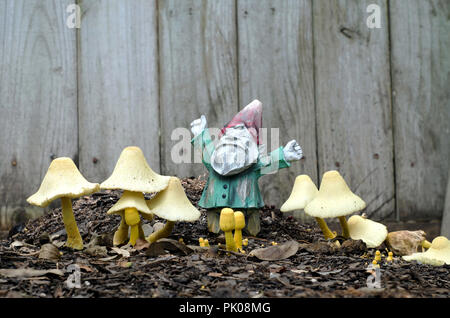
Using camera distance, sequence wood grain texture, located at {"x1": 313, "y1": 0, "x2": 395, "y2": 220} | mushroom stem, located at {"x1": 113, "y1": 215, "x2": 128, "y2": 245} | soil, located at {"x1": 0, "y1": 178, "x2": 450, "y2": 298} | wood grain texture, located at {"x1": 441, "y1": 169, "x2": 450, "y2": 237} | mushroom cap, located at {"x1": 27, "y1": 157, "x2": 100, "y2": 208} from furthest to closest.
→ wood grain texture, located at {"x1": 313, "y1": 0, "x2": 395, "y2": 220}
wood grain texture, located at {"x1": 441, "y1": 169, "x2": 450, "y2": 237}
mushroom stem, located at {"x1": 113, "y1": 215, "x2": 128, "y2": 245}
mushroom cap, located at {"x1": 27, "y1": 157, "x2": 100, "y2": 208}
soil, located at {"x1": 0, "y1": 178, "x2": 450, "y2": 298}

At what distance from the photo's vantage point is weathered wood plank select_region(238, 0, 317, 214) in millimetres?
3658

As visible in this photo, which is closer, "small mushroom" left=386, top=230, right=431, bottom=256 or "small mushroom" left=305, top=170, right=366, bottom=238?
"small mushroom" left=305, top=170, right=366, bottom=238

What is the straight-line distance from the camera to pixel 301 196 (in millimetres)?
2742

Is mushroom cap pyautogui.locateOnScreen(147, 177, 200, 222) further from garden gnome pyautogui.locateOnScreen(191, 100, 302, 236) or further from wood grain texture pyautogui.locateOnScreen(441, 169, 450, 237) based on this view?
wood grain texture pyautogui.locateOnScreen(441, 169, 450, 237)

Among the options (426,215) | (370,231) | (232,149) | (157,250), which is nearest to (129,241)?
(157,250)

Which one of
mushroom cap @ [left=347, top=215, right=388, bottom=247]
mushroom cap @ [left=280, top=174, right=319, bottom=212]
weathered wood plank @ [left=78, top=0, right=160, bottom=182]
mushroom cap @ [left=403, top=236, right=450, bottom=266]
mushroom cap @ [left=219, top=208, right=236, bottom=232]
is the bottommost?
mushroom cap @ [left=403, top=236, right=450, bottom=266]

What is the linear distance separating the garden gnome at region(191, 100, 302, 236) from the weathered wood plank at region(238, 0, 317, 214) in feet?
2.59

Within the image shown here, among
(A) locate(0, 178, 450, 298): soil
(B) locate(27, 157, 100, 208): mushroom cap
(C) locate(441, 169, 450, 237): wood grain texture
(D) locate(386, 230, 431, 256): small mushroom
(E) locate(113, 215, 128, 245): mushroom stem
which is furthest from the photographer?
(C) locate(441, 169, 450, 237): wood grain texture

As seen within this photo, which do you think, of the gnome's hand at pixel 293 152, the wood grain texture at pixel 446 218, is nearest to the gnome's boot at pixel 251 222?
the gnome's hand at pixel 293 152

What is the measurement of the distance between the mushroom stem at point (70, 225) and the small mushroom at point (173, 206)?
0.35 m

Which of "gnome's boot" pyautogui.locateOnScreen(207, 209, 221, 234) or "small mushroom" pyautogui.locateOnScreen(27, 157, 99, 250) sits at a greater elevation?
"small mushroom" pyautogui.locateOnScreen(27, 157, 99, 250)

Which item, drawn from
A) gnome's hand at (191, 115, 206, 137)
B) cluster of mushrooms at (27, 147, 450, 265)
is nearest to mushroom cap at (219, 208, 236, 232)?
cluster of mushrooms at (27, 147, 450, 265)

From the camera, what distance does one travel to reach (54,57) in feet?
11.8
